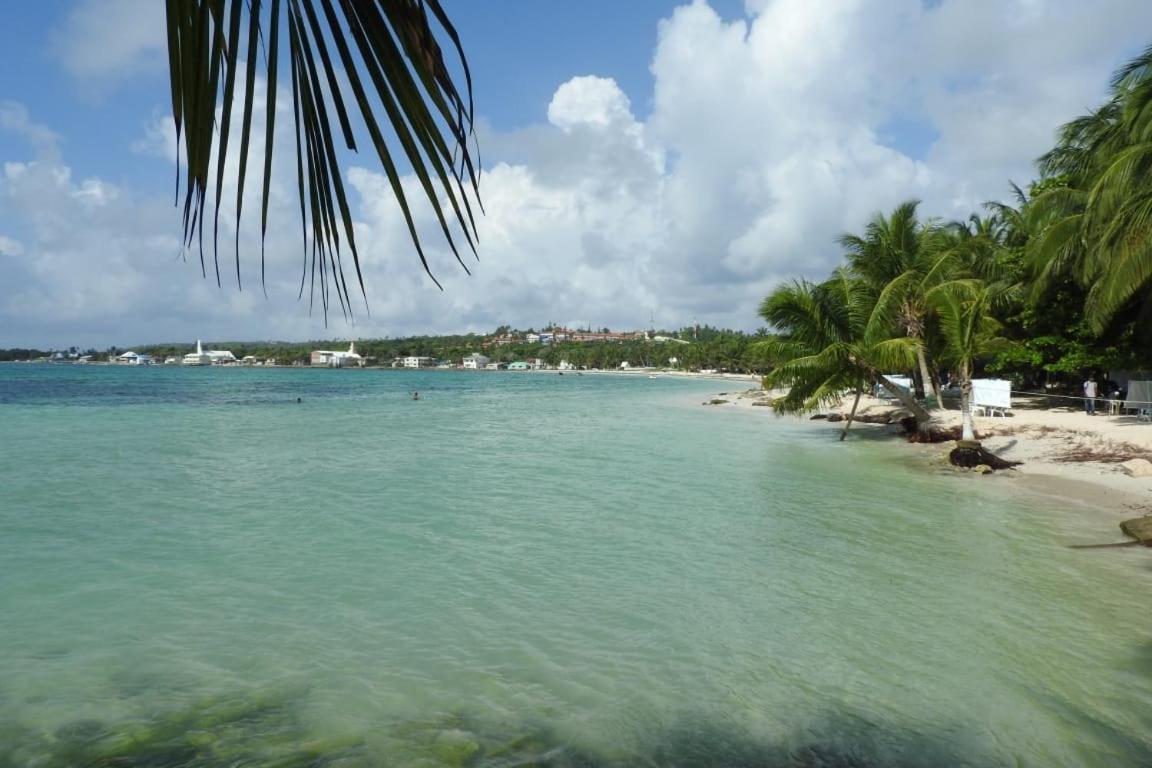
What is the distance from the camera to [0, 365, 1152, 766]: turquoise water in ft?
12.9

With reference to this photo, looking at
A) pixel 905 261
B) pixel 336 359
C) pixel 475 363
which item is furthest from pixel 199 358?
pixel 905 261

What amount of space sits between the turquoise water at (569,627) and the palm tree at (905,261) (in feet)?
34.5

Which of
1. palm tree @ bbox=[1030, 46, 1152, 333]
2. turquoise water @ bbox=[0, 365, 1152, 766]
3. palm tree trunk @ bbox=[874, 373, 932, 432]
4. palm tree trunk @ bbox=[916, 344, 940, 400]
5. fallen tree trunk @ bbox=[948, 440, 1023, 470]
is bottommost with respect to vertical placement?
turquoise water @ bbox=[0, 365, 1152, 766]

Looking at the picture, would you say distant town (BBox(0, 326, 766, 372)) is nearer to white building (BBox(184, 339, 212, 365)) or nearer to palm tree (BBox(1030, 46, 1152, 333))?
white building (BBox(184, 339, 212, 365))

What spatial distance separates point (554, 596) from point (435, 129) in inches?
227

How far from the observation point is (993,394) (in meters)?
20.1

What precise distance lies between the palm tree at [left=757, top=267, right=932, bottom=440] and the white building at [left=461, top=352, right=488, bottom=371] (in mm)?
141972

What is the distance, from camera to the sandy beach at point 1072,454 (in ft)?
32.7

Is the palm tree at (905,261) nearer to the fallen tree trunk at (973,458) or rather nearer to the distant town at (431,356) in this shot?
the fallen tree trunk at (973,458)

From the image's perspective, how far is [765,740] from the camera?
390 cm

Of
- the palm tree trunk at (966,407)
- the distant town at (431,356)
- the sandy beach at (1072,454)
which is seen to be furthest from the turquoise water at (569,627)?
the distant town at (431,356)

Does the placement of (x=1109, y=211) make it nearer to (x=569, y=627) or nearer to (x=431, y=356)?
(x=569, y=627)

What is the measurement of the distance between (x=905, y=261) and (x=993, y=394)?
6.18 m

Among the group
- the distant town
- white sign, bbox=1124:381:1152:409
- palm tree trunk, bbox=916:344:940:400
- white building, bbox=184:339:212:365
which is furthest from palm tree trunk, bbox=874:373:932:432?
white building, bbox=184:339:212:365
